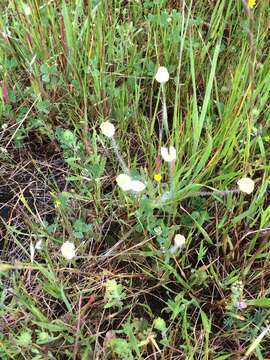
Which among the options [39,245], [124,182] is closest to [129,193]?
[124,182]

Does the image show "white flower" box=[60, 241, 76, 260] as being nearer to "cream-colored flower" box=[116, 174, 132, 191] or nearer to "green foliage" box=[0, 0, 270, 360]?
"green foliage" box=[0, 0, 270, 360]

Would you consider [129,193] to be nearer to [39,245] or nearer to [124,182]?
[124,182]

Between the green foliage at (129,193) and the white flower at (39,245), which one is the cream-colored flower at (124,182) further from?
the white flower at (39,245)

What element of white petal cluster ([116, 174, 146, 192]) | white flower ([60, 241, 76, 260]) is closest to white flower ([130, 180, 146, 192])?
white petal cluster ([116, 174, 146, 192])

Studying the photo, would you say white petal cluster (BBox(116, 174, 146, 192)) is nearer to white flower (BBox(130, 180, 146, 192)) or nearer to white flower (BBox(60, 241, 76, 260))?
white flower (BBox(130, 180, 146, 192))

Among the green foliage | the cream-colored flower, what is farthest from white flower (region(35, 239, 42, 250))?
the cream-colored flower

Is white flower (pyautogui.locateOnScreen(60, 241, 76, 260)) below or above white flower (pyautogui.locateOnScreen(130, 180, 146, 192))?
below

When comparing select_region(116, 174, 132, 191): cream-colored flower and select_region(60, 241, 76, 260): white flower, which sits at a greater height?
select_region(116, 174, 132, 191): cream-colored flower

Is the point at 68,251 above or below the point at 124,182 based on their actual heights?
below

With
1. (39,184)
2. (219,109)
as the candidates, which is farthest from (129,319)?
(219,109)
